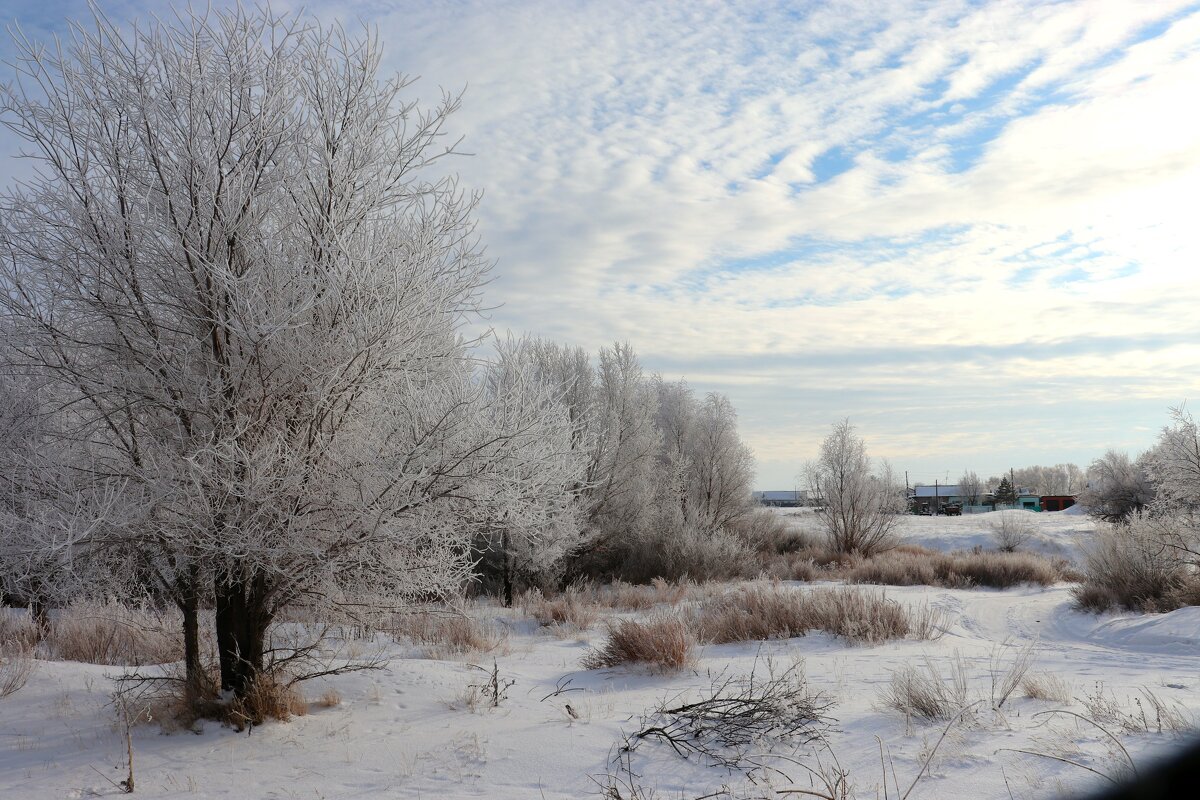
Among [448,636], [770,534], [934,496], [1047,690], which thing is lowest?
[934,496]

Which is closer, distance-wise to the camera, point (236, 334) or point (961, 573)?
point (236, 334)

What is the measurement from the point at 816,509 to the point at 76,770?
28525 millimetres

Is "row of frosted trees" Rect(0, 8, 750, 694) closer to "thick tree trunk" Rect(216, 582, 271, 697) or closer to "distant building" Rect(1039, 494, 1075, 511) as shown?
"thick tree trunk" Rect(216, 582, 271, 697)

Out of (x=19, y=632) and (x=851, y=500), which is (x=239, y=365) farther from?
(x=851, y=500)

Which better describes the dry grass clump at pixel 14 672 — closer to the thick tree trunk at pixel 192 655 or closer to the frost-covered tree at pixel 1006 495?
the thick tree trunk at pixel 192 655

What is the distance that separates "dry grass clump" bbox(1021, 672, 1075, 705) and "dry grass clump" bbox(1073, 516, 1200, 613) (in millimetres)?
10985

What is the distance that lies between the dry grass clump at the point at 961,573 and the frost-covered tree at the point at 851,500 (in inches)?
204

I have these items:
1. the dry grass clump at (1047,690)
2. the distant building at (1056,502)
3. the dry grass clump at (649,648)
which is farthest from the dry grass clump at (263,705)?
the distant building at (1056,502)

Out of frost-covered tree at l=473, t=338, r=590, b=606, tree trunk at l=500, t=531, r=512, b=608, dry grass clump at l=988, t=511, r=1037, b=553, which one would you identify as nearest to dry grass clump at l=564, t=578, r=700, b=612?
tree trunk at l=500, t=531, r=512, b=608

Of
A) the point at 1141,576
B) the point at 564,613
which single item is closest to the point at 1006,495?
the point at 1141,576

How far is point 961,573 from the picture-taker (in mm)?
22391

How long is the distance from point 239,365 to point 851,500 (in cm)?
2622

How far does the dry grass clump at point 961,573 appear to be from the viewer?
70.9 feet

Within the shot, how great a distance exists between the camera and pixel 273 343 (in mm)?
5715
